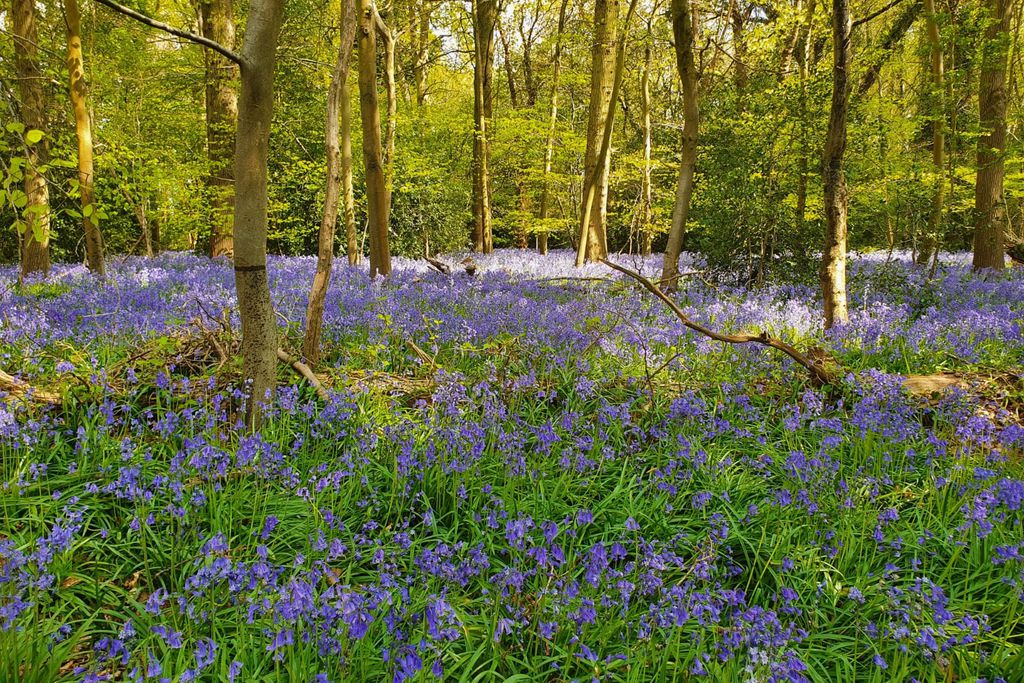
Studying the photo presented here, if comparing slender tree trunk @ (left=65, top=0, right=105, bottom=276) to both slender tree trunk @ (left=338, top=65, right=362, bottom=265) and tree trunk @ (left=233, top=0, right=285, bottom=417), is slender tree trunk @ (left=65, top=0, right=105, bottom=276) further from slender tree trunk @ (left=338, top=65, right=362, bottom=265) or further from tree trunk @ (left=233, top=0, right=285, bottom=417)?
tree trunk @ (left=233, top=0, right=285, bottom=417)

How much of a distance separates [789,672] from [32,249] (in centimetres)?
1223

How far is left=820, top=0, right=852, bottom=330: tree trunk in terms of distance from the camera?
5.67 meters

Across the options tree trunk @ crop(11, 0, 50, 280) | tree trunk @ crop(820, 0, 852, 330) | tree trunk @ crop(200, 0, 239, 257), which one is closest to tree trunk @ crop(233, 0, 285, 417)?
tree trunk @ crop(820, 0, 852, 330)

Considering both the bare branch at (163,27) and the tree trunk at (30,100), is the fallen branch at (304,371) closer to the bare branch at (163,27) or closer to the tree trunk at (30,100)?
the bare branch at (163,27)

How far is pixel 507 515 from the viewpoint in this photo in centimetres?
280

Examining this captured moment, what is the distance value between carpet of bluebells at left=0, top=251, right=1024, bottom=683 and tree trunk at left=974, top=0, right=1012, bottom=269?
7.52m

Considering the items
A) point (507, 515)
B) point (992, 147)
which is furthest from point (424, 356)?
point (992, 147)

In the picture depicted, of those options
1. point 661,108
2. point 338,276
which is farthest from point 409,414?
point 661,108

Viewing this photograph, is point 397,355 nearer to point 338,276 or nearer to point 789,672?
point 789,672

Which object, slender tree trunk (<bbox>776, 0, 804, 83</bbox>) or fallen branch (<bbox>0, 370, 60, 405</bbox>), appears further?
slender tree trunk (<bbox>776, 0, 804, 83</bbox>)

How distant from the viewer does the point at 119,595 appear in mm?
2295

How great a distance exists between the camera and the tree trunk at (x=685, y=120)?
7.75 m

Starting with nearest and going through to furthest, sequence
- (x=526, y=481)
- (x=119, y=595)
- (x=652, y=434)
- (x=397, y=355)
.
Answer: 1. (x=119, y=595)
2. (x=526, y=481)
3. (x=652, y=434)
4. (x=397, y=355)

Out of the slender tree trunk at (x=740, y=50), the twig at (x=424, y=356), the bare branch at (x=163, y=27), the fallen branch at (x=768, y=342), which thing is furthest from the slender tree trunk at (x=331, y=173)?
the slender tree trunk at (x=740, y=50)
